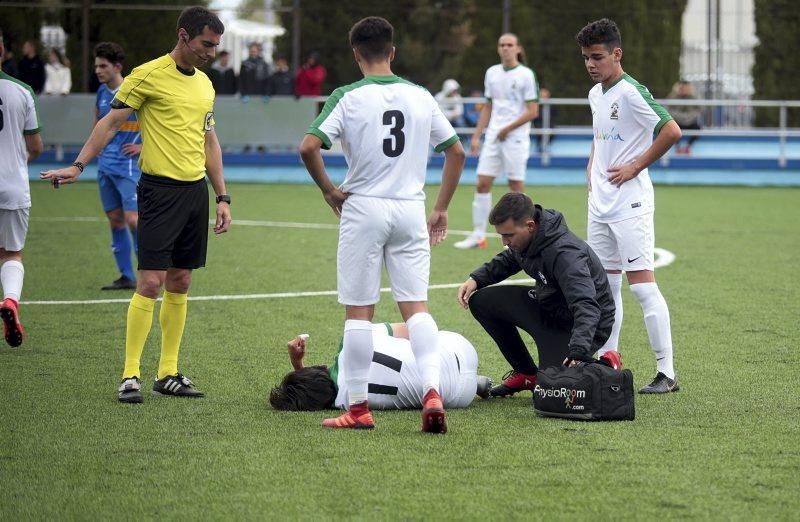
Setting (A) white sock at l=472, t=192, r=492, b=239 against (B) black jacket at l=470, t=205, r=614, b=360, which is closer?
(B) black jacket at l=470, t=205, r=614, b=360

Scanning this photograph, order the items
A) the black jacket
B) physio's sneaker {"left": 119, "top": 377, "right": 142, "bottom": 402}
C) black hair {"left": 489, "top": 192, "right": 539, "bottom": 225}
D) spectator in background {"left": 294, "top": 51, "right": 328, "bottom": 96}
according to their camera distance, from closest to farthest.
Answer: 1. the black jacket
2. black hair {"left": 489, "top": 192, "right": 539, "bottom": 225}
3. physio's sneaker {"left": 119, "top": 377, "right": 142, "bottom": 402}
4. spectator in background {"left": 294, "top": 51, "right": 328, "bottom": 96}

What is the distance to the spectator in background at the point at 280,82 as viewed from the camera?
24.8 m

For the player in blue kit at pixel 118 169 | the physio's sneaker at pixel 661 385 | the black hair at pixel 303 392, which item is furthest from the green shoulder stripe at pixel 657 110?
the player in blue kit at pixel 118 169

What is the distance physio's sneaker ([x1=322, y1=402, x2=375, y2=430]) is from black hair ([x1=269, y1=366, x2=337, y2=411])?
46 centimetres

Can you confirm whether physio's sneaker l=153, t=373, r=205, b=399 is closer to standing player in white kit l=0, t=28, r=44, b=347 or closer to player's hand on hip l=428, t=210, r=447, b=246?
player's hand on hip l=428, t=210, r=447, b=246

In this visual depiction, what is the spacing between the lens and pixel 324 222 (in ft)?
57.3

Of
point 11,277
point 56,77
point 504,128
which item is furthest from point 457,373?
point 56,77

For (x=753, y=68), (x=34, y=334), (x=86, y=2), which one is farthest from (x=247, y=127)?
(x=34, y=334)

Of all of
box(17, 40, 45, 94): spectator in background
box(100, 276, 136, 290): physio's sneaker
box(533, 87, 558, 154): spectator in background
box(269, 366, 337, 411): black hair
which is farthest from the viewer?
box(533, 87, 558, 154): spectator in background

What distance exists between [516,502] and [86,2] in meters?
23.7

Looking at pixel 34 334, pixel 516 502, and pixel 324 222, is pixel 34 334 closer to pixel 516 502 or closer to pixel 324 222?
pixel 516 502

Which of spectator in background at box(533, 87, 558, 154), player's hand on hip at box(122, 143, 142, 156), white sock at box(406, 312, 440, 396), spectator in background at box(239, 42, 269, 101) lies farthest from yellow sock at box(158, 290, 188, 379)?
spectator in background at box(533, 87, 558, 154)

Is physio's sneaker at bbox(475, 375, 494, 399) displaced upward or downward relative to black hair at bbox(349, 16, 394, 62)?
downward

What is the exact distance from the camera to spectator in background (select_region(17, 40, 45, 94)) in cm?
2441
